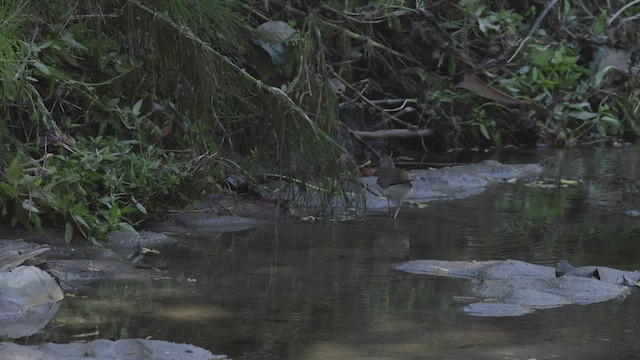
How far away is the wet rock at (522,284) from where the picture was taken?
4.22m

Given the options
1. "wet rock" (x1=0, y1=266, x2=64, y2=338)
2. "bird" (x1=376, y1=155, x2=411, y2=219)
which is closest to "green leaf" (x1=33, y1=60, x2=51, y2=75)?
"wet rock" (x1=0, y1=266, x2=64, y2=338)

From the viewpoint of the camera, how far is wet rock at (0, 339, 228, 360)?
3.32m

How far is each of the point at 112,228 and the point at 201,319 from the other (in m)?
1.48

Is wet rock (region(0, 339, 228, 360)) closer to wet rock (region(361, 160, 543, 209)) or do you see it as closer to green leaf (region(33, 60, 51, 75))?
green leaf (region(33, 60, 51, 75))

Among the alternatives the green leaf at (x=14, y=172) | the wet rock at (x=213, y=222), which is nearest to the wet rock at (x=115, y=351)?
the green leaf at (x=14, y=172)

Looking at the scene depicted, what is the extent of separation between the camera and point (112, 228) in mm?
5277

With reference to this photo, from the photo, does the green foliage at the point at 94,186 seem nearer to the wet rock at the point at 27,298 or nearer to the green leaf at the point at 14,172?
the green leaf at the point at 14,172

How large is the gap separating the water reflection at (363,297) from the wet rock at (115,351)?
119mm

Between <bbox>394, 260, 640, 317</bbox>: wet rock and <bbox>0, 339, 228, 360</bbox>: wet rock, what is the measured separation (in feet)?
3.85

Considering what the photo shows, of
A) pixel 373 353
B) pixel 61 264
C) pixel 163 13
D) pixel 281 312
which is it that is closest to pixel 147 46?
pixel 163 13

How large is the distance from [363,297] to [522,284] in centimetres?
67

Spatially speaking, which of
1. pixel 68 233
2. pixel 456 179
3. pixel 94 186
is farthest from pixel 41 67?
pixel 456 179

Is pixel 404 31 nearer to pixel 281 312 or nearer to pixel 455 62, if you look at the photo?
pixel 455 62

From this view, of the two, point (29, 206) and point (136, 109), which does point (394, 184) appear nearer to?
point (136, 109)
